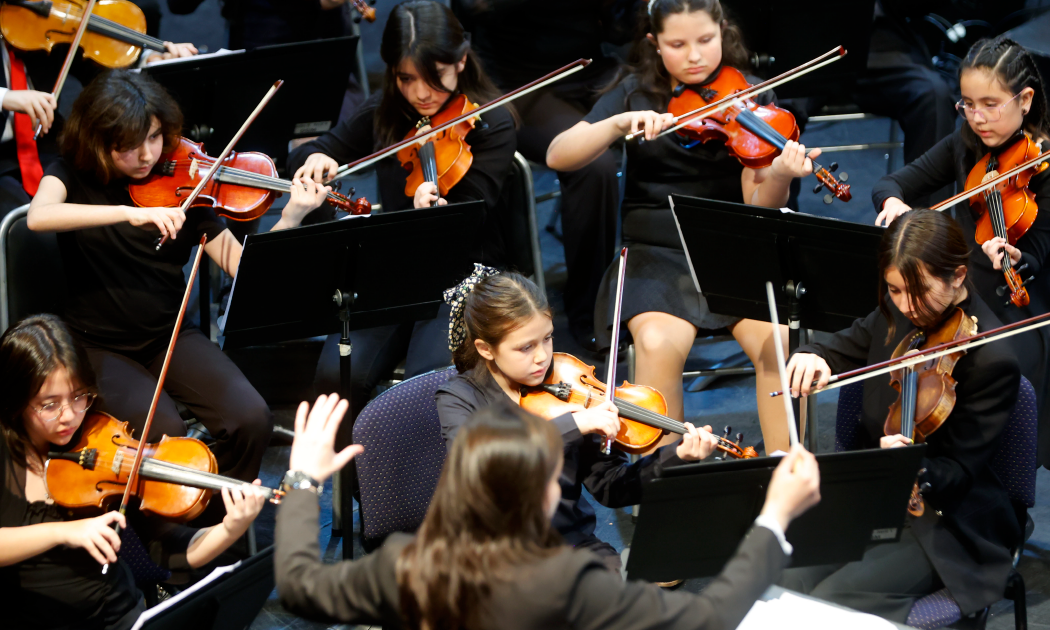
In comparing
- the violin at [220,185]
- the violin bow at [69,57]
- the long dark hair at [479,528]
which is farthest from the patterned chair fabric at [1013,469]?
the violin bow at [69,57]

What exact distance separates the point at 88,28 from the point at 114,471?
1.63m

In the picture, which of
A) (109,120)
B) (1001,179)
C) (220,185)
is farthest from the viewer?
(220,185)

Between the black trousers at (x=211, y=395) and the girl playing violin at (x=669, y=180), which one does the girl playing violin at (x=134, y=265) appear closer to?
the black trousers at (x=211, y=395)

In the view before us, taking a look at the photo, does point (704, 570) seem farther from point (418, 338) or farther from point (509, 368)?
point (418, 338)

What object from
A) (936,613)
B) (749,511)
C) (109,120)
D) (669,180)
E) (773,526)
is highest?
(109,120)

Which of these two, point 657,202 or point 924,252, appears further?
point 657,202

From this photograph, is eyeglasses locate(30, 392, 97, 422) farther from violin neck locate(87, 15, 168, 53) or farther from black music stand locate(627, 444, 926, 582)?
violin neck locate(87, 15, 168, 53)

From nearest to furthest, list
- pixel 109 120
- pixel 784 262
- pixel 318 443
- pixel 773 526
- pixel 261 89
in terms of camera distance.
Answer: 1. pixel 773 526
2. pixel 318 443
3. pixel 784 262
4. pixel 109 120
5. pixel 261 89

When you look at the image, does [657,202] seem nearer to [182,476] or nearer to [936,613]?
[936,613]

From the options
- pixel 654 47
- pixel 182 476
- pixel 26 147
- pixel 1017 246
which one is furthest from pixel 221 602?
pixel 1017 246

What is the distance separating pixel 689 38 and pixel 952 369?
1.24 meters

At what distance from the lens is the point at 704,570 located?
176cm

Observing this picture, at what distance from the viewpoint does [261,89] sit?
3.07 meters

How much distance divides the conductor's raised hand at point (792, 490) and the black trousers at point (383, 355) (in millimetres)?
1382
